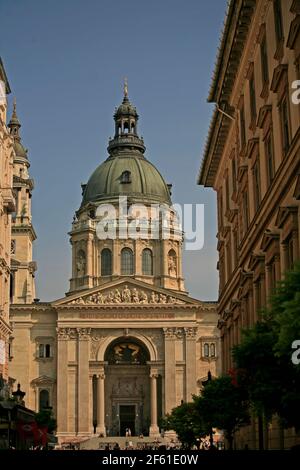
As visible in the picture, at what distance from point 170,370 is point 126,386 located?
7733 millimetres

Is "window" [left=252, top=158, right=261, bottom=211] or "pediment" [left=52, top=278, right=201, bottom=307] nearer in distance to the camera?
"window" [left=252, top=158, right=261, bottom=211]

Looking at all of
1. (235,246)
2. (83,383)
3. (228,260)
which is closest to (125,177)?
(83,383)

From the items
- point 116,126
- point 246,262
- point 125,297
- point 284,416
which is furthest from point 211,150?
point 116,126

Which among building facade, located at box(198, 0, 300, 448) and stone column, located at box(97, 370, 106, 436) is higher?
building facade, located at box(198, 0, 300, 448)

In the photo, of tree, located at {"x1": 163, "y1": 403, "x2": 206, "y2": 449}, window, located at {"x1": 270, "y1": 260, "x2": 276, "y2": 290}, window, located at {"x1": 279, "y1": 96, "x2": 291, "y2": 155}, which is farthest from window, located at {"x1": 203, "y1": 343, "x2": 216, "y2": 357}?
window, located at {"x1": 279, "y1": 96, "x2": 291, "y2": 155}

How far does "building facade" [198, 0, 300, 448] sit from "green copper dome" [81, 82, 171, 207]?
6796cm

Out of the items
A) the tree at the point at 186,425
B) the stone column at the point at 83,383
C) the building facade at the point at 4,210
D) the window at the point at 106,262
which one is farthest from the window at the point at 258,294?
the window at the point at 106,262

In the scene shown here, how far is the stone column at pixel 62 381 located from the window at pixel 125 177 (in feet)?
83.4

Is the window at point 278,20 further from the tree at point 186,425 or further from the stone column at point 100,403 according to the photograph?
the stone column at point 100,403

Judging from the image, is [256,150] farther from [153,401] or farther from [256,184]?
[153,401]

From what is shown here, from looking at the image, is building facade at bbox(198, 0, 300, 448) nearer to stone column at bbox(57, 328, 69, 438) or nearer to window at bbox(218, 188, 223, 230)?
window at bbox(218, 188, 223, 230)

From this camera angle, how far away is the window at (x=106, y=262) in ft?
375

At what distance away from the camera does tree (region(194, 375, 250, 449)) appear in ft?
118

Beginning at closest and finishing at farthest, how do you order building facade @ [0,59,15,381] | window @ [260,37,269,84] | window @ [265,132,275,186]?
window @ [265,132,275,186], window @ [260,37,269,84], building facade @ [0,59,15,381]
